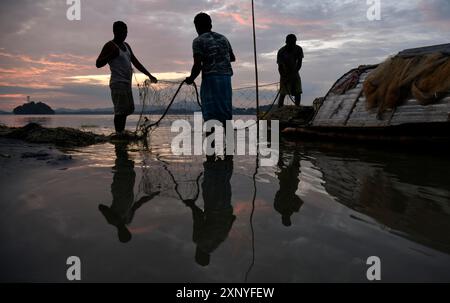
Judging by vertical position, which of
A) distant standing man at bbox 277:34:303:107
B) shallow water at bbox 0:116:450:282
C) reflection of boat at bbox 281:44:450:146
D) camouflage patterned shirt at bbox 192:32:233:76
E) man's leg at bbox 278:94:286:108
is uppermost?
A: distant standing man at bbox 277:34:303:107

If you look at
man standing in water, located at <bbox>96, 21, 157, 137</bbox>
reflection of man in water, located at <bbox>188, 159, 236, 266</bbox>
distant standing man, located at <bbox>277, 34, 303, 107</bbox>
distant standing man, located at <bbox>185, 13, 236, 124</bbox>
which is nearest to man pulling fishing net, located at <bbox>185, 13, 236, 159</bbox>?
distant standing man, located at <bbox>185, 13, 236, 124</bbox>

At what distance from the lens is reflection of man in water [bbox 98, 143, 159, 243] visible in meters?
2.13

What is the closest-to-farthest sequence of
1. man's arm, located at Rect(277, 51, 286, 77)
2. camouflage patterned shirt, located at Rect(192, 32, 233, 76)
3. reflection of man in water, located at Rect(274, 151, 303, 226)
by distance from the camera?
reflection of man in water, located at Rect(274, 151, 303, 226), camouflage patterned shirt, located at Rect(192, 32, 233, 76), man's arm, located at Rect(277, 51, 286, 77)

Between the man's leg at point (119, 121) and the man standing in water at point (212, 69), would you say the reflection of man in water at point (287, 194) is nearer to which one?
the man standing in water at point (212, 69)

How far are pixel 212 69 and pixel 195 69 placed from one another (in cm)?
29

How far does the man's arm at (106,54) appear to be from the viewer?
21.1 feet

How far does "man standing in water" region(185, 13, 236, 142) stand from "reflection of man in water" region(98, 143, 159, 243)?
218 cm

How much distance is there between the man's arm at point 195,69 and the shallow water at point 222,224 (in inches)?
82.5

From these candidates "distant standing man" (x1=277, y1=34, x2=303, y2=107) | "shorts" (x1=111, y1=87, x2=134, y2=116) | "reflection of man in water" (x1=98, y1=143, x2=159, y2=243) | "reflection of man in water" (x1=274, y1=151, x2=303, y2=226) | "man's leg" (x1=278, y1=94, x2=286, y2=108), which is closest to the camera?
"reflection of man in water" (x1=98, y1=143, x2=159, y2=243)

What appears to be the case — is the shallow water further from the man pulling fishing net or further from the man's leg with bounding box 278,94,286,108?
the man's leg with bounding box 278,94,286,108

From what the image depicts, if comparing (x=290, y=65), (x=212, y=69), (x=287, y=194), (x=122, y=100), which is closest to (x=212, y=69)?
(x=212, y=69)

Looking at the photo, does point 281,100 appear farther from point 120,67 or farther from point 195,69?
point 195,69

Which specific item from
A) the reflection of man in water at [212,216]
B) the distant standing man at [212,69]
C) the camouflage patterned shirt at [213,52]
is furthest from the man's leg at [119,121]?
the reflection of man in water at [212,216]
